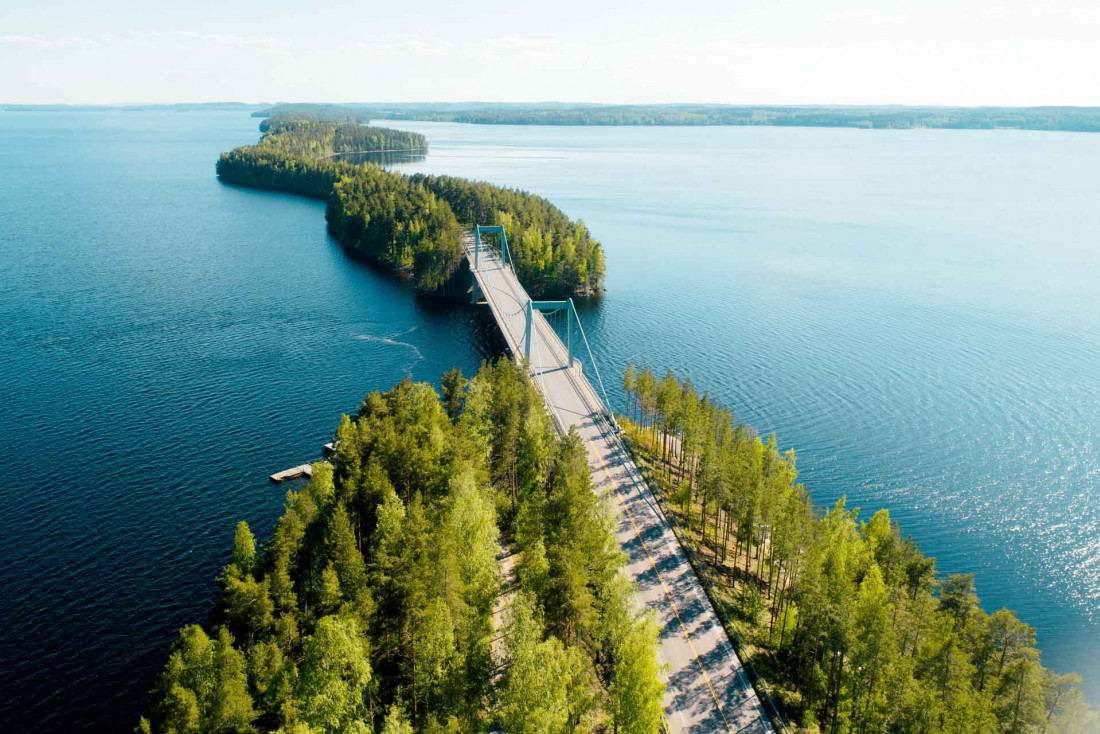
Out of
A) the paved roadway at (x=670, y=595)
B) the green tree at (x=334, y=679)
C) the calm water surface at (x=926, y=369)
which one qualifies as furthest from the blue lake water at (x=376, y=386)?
the paved roadway at (x=670, y=595)

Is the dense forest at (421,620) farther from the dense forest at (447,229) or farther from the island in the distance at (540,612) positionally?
the dense forest at (447,229)

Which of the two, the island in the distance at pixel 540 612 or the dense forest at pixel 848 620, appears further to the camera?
the island in the distance at pixel 540 612

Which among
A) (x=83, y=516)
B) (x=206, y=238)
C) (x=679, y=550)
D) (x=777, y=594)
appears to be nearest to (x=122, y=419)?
(x=83, y=516)

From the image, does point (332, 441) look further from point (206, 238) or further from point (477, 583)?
point (206, 238)

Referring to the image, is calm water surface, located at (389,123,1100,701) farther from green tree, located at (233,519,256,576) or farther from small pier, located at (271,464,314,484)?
green tree, located at (233,519,256,576)

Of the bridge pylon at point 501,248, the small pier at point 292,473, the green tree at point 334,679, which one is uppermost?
the bridge pylon at point 501,248

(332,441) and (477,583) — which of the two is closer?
(477,583)

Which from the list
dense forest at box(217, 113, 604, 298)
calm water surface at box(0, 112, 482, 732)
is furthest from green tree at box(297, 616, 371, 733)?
dense forest at box(217, 113, 604, 298)
